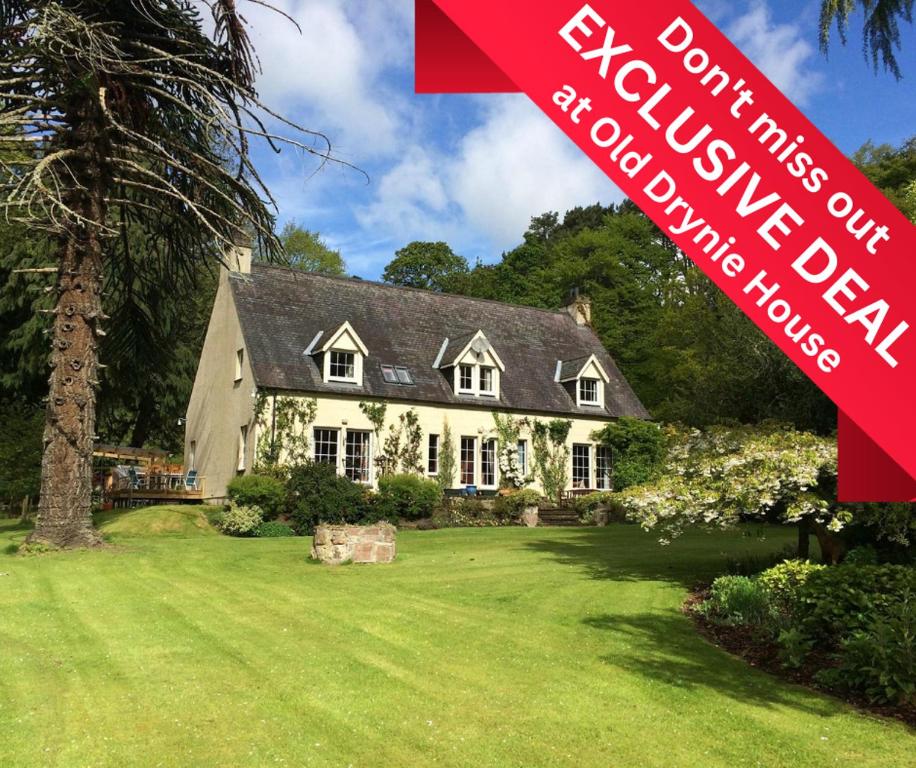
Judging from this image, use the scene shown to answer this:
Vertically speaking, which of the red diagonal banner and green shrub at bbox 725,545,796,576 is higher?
the red diagonal banner

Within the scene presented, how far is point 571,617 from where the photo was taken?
9.72m

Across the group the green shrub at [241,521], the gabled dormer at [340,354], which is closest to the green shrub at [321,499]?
the green shrub at [241,521]

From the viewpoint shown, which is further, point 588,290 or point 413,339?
point 588,290

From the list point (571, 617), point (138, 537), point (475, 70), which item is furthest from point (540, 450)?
point (475, 70)

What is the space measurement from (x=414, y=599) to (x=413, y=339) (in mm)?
20120

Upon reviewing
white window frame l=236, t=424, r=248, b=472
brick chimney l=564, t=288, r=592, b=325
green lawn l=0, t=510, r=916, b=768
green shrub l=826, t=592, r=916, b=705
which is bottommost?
green lawn l=0, t=510, r=916, b=768

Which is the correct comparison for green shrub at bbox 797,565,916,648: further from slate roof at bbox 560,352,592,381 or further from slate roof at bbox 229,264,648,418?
slate roof at bbox 560,352,592,381

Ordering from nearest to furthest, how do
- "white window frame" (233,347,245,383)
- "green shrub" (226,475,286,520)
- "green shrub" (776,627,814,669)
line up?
"green shrub" (776,627,814,669) < "green shrub" (226,475,286,520) < "white window frame" (233,347,245,383)

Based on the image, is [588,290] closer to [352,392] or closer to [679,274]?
[679,274]

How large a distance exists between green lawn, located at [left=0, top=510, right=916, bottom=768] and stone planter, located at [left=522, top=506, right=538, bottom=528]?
516 inches

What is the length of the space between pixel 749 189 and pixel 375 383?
1012 inches

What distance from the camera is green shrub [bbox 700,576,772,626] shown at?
933 centimetres

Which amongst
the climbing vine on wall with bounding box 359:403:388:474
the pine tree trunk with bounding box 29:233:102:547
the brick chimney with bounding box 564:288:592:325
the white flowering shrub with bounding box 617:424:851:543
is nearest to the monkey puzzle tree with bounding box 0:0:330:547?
the pine tree trunk with bounding box 29:233:102:547

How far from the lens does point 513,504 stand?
87.2 ft
